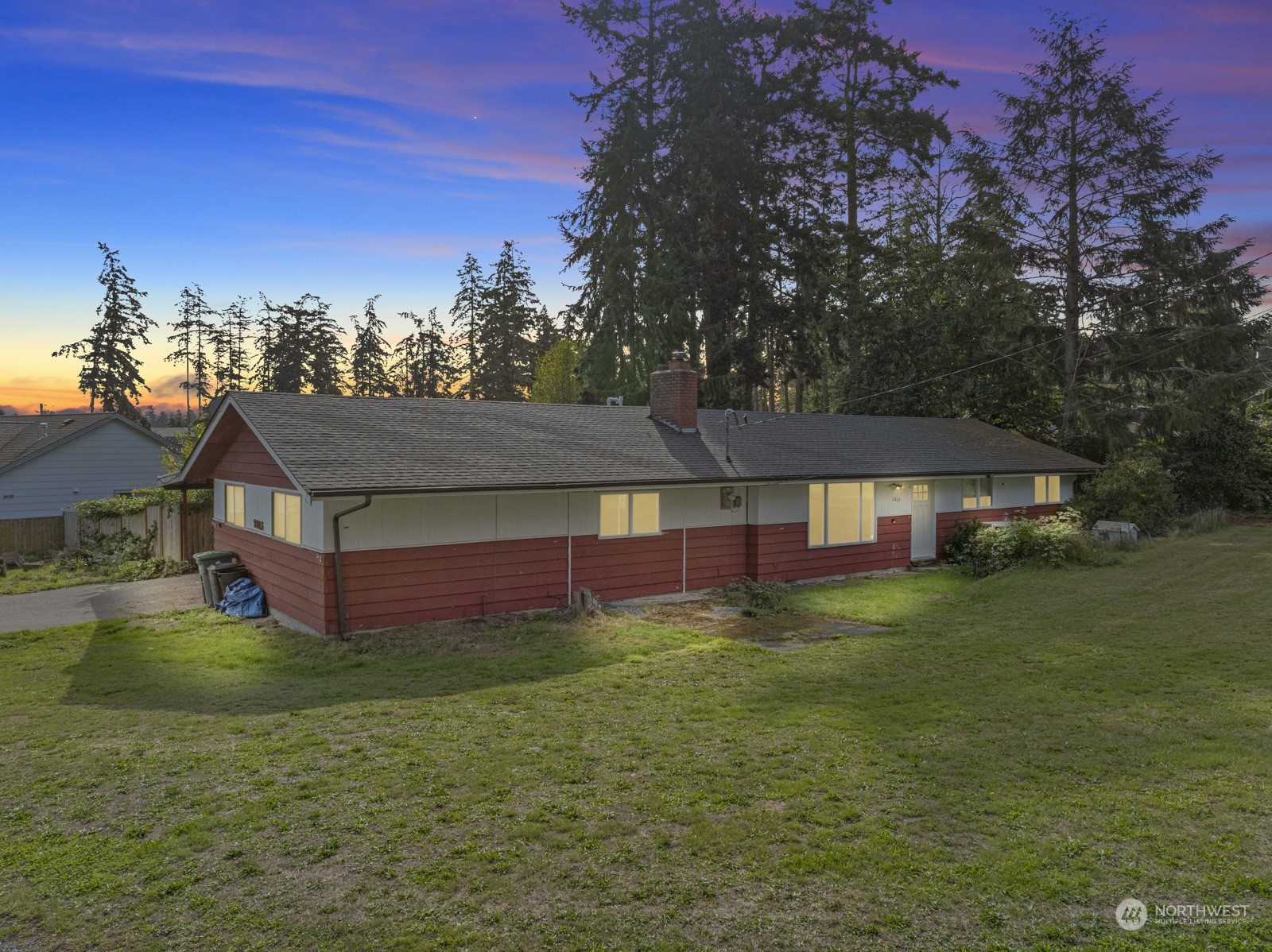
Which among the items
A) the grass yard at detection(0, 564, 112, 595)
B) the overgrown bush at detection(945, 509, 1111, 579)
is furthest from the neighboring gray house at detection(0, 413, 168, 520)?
the overgrown bush at detection(945, 509, 1111, 579)

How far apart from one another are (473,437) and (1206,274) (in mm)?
30013

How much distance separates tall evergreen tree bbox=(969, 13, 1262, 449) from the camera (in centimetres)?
2894

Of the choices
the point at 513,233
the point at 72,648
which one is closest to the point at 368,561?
the point at 72,648

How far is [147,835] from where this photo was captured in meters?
5.56

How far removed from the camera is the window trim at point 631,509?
49.5 ft

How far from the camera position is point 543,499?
14312 mm

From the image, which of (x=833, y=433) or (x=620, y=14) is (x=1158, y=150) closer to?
(x=833, y=433)

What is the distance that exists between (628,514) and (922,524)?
9.18m

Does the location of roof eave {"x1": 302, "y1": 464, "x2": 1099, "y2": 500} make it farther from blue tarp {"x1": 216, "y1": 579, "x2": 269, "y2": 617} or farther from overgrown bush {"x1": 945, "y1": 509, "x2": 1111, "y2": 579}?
blue tarp {"x1": 216, "y1": 579, "x2": 269, "y2": 617}

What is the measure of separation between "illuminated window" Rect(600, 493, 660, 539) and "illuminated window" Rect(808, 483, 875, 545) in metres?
4.34

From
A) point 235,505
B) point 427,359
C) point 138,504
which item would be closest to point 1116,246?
point 235,505

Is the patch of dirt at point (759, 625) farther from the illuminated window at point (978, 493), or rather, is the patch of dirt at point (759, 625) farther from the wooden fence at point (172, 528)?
the wooden fence at point (172, 528)

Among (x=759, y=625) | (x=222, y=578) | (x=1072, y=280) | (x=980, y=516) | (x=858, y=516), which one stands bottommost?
(x=759, y=625)

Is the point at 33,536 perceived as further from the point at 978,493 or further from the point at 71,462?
the point at 978,493
